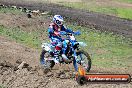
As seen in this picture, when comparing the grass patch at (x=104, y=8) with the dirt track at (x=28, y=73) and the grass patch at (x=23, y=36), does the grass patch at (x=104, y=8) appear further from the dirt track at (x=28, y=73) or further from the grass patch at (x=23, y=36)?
the dirt track at (x=28, y=73)

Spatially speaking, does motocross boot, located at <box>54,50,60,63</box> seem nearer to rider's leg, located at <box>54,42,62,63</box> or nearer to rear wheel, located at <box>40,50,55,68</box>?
rider's leg, located at <box>54,42,62,63</box>

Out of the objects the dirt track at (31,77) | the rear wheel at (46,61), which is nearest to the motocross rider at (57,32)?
the rear wheel at (46,61)

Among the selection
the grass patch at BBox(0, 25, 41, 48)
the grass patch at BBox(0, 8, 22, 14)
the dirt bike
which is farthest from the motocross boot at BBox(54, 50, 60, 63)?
the grass patch at BBox(0, 8, 22, 14)

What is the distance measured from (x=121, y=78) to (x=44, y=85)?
8.20ft

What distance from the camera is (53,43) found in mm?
15664

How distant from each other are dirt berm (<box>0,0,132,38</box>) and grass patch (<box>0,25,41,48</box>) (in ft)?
19.1

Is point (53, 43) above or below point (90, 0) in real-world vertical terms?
above

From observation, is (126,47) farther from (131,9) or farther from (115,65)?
(131,9)

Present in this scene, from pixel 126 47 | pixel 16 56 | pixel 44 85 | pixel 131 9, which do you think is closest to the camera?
pixel 44 85

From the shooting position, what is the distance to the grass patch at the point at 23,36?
2193 centimetres

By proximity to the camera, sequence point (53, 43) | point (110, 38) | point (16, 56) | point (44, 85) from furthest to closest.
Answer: point (110, 38) → point (16, 56) → point (53, 43) → point (44, 85)

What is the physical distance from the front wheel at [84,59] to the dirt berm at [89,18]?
13.1m

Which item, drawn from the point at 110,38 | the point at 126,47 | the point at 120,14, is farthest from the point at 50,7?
the point at 126,47

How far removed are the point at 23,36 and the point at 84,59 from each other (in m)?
9.08
